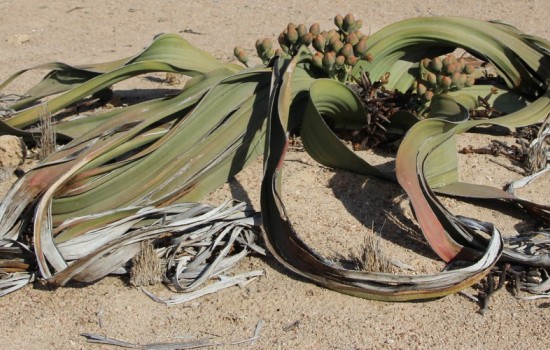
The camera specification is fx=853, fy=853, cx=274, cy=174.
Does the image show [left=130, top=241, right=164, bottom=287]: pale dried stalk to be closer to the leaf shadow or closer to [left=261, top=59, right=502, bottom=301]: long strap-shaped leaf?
[left=261, top=59, right=502, bottom=301]: long strap-shaped leaf

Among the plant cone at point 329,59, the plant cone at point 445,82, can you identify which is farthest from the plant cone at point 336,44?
the plant cone at point 445,82

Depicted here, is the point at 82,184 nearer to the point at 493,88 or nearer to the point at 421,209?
the point at 421,209

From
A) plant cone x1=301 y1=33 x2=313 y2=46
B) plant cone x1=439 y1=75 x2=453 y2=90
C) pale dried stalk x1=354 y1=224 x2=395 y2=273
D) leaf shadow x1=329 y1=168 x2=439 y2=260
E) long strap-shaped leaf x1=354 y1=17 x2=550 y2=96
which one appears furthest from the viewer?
long strap-shaped leaf x1=354 y1=17 x2=550 y2=96

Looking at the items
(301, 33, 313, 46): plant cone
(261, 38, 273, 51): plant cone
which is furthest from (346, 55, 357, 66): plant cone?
(261, 38, 273, 51): plant cone

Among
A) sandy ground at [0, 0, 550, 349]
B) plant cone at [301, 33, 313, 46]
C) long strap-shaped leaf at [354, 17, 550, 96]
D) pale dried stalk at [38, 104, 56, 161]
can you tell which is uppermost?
plant cone at [301, 33, 313, 46]

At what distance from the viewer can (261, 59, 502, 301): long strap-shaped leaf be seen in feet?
7.65

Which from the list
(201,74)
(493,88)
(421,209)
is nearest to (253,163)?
(201,74)

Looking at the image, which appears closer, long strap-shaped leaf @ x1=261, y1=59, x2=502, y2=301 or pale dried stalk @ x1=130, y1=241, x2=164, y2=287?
long strap-shaped leaf @ x1=261, y1=59, x2=502, y2=301

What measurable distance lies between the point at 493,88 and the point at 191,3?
2.68 m

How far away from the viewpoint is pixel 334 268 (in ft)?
7.72

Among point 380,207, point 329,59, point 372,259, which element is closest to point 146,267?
point 372,259

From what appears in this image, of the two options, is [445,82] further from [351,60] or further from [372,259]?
[372,259]

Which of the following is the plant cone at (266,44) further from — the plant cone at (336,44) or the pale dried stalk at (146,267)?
the pale dried stalk at (146,267)

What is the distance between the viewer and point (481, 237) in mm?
2492
